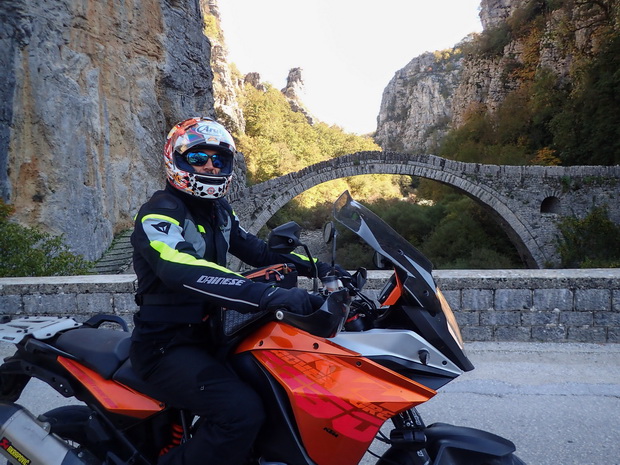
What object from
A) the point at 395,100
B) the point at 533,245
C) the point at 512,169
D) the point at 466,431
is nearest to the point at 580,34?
the point at 512,169

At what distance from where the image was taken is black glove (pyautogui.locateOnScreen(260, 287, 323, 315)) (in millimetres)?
1237

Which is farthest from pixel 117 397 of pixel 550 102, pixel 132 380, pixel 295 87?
pixel 295 87

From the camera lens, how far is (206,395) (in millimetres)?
1364

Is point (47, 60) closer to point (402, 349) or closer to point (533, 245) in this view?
point (402, 349)

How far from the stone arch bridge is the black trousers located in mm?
18524

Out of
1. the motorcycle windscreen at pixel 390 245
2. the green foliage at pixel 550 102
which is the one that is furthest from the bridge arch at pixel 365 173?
the motorcycle windscreen at pixel 390 245

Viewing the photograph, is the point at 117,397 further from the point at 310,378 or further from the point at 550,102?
the point at 550,102

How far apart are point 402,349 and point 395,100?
83933mm

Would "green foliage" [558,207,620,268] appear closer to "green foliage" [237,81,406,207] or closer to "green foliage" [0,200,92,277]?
"green foliage" [237,81,406,207]

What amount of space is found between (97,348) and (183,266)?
0.59 metres

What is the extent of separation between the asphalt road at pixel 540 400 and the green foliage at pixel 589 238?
15.9 metres

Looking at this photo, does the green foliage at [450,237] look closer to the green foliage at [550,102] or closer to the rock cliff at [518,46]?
the green foliage at [550,102]

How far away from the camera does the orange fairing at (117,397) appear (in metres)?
1.52

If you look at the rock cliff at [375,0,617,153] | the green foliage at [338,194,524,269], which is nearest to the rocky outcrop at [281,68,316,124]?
the rock cliff at [375,0,617,153]
